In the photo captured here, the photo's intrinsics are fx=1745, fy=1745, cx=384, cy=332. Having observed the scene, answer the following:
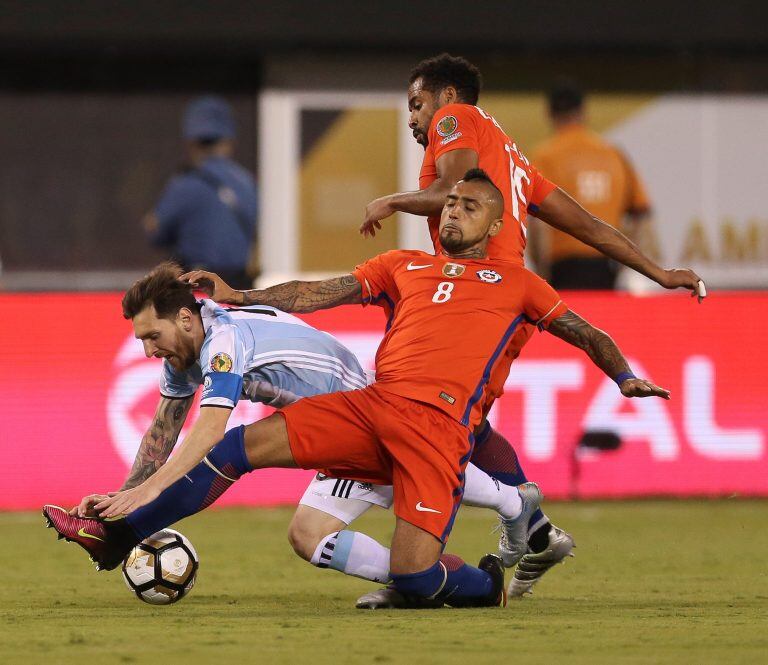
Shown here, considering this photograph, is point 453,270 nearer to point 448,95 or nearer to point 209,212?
point 448,95

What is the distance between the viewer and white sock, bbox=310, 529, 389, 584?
671 cm

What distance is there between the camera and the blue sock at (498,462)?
725 centimetres

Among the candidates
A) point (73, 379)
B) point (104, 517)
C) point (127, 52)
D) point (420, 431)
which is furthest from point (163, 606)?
point (127, 52)

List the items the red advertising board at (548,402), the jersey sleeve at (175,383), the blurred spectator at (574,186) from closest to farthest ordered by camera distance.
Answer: the jersey sleeve at (175,383), the red advertising board at (548,402), the blurred spectator at (574,186)

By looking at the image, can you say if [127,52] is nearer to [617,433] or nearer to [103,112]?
[103,112]

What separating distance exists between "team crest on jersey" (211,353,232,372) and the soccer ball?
0.76 m

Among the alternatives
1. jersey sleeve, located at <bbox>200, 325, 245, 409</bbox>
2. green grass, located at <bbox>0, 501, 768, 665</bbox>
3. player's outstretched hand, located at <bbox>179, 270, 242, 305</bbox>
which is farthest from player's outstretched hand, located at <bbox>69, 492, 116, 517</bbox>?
player's outstretched hand, located at <bbox>179, 270, 242, 305</bbox>

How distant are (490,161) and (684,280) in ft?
3.07

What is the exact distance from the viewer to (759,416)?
1125 cm

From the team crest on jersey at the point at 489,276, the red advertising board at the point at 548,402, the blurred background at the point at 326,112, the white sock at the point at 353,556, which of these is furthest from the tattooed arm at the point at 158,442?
the blurred background at the point at 326,112

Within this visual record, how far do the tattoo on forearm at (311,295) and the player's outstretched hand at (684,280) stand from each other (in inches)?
50.7

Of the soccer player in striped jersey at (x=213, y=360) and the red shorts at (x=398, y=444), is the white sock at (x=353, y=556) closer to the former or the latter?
Result: the red shorts at (x=398, y=444)

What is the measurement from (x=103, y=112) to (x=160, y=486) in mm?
9244

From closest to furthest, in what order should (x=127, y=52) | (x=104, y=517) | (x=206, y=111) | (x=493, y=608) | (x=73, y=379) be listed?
1. (x=104, y=517)
2. (x=493, y=608)
3. (x=73, y=379)
4. (x=206, y=111)
5. (x=127, y=52)
